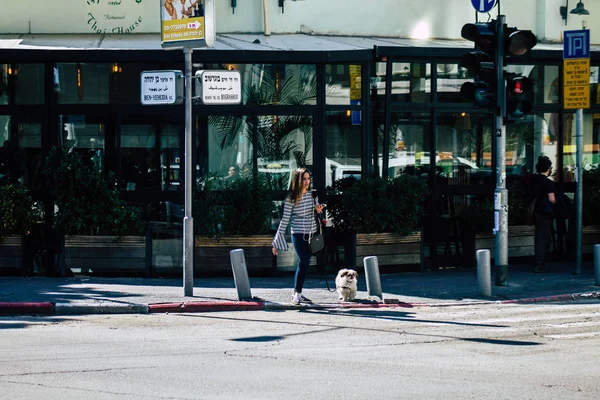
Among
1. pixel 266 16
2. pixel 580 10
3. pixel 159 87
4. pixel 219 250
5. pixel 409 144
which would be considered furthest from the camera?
pixel 580 10

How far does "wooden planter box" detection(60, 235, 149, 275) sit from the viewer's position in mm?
15555

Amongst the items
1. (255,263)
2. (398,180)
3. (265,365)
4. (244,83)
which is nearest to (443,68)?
(398,180)

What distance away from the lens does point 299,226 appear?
43.1ft

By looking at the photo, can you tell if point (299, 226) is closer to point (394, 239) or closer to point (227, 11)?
point (394, 239)

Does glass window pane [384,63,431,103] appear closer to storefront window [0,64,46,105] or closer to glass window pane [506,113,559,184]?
glass window pane [506,113,559,184]

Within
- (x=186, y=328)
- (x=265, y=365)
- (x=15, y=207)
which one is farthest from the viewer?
(x=15, y=207)

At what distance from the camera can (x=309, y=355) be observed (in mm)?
9258

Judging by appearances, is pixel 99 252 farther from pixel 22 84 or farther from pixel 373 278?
pixel 373 278

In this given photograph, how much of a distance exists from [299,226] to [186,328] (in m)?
2.65

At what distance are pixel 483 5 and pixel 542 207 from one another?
13.3 feet

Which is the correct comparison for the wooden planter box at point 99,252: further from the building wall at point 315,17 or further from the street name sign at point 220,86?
the building wall at point 315,17

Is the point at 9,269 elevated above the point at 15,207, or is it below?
below

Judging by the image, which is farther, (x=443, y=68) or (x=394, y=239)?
→ (x=443, y=68)

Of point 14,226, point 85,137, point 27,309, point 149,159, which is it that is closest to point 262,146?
point 149,159
